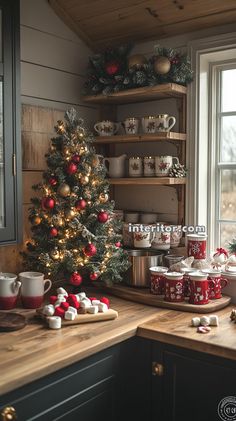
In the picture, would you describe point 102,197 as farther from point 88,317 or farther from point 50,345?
point 50,345

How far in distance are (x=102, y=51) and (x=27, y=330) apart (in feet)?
5.34

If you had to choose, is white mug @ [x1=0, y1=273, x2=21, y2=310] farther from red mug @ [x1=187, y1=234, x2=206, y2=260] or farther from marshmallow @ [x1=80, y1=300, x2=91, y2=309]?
red mug @ [x1=187, y1=234, x2=206, y2=260]

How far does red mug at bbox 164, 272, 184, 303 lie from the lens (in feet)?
6.62

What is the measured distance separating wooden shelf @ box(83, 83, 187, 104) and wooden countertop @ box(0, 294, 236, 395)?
1.04m

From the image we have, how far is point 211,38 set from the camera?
7.36ft

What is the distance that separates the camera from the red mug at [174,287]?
202 centimetres

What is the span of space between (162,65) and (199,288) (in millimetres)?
1048

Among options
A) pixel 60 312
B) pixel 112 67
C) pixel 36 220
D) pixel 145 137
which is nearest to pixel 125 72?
pixel 112 67

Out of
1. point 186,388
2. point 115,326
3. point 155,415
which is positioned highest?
point 115,326

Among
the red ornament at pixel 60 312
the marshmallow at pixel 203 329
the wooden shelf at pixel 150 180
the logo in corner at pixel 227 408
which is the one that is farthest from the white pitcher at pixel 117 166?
the logo in corner at pixel 227 408

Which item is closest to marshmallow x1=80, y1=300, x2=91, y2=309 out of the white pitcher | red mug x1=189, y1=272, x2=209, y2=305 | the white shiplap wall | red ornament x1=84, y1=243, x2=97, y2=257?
red ornament x1=84, y1=243, x2=97, y2=257

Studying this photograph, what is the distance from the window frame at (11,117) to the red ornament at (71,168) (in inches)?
10.3

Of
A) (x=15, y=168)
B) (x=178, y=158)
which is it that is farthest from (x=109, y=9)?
(x=15, y=168)

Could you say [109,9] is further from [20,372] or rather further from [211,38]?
[20,372]
